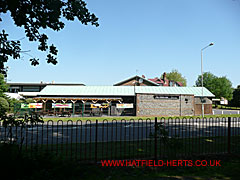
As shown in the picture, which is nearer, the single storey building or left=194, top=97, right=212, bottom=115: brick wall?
the single storey building

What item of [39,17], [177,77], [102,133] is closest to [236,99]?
[177,77]

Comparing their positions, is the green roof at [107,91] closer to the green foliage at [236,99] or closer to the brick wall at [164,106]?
the brick wall at [164,106]

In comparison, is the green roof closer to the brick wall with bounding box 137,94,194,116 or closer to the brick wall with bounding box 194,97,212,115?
the brick wall with bounding box 194,97,212,115

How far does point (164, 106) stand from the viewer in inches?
1172

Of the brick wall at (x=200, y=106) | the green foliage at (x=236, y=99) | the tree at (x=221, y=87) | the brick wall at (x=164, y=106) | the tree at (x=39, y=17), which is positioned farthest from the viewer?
the tree at (x=221, y=87)

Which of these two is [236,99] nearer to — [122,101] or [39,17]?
[122,101]

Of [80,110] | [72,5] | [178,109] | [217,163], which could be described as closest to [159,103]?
[178,109]

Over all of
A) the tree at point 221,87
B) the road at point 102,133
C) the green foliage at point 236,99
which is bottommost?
the road at point 102,133

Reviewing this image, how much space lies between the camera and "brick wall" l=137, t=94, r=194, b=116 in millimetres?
29031

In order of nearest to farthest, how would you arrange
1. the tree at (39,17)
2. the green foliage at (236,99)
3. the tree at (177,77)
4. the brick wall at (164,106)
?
the tree at (39,17), the brick wall at (164,106), the green foliage at (236,99), the tree at (177,77)

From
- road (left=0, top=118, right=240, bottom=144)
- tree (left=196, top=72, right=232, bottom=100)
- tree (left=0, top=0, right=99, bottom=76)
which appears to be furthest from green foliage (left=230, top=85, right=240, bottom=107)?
tree (left=0, top=0, right=99, bottom=76)

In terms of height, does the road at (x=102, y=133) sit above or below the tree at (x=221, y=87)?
below

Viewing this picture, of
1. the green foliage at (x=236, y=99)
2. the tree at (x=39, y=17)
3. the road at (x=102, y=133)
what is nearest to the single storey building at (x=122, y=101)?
the road at (x=102, y=133)

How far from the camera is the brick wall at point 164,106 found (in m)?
29.0
